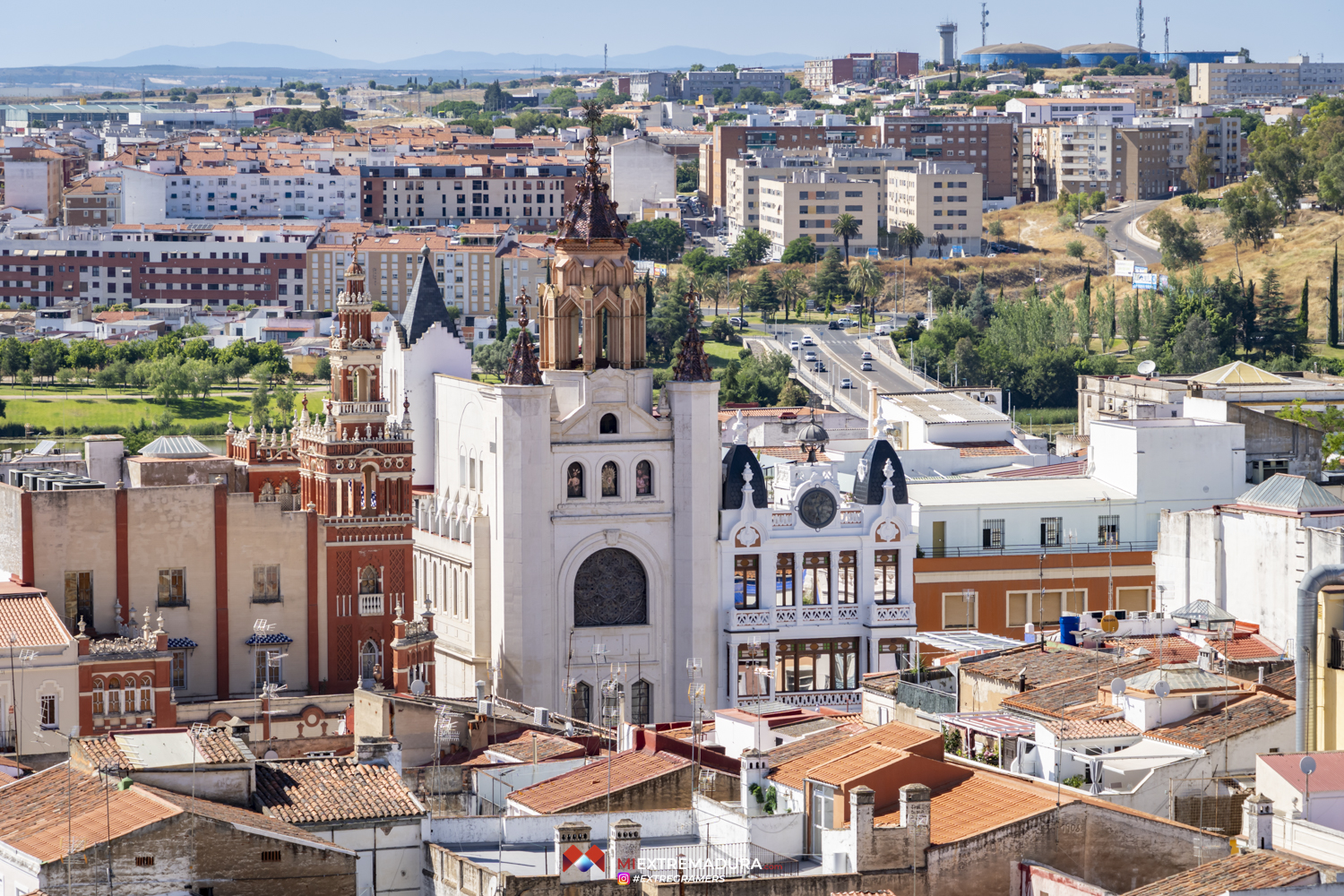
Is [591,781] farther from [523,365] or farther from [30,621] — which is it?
[523,365]

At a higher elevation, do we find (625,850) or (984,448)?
(625,850)

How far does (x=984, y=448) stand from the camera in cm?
8200

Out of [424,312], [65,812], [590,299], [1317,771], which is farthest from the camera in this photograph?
[424,312]

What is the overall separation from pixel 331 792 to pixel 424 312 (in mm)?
36337

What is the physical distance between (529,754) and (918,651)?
19.2 metres

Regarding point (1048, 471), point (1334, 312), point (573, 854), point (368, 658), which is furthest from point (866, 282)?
point (573, 854)

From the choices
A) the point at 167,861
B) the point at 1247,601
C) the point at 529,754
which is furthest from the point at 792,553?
the point at 167,861

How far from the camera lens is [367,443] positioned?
61.8 metres

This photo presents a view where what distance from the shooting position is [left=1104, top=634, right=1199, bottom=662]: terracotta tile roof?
45.0m

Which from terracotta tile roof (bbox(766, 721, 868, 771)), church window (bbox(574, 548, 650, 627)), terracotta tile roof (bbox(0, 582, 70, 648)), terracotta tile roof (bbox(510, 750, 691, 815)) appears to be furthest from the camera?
church window (bbox(574, 548, 650, 627))

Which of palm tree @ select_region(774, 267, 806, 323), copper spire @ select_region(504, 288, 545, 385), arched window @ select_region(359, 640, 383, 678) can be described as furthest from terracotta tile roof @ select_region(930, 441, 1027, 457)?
palm tree @ select_region(774, 267, 806, 323)

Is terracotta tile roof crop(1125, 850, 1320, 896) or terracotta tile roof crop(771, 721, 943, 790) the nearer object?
terracotta tile roof crop(1125, 850, 1320, 896)

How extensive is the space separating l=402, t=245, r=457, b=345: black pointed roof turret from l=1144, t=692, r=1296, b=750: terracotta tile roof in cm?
3186

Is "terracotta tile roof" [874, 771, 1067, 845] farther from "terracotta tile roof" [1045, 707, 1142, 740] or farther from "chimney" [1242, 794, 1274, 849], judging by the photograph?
"terracotta tile roof" [1045, 707, 1142, 740]
